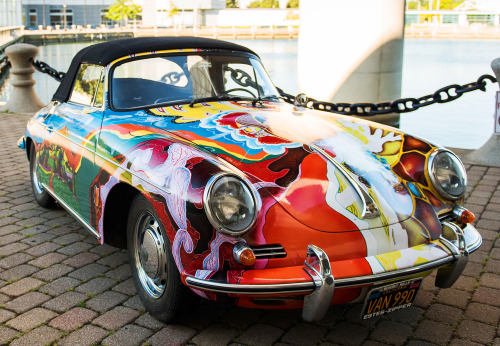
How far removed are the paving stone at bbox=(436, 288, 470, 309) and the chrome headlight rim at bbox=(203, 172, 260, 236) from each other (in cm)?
143

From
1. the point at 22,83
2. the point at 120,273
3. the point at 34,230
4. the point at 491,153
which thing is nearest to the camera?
the point at 120,273

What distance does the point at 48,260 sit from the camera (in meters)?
3.91

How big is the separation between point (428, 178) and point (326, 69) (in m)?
4.52

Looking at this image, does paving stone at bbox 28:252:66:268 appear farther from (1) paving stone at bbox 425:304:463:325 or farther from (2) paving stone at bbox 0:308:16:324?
(1) paving stone at bbox 425:304:463:325

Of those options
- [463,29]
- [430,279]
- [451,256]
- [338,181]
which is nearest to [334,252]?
[338,181]

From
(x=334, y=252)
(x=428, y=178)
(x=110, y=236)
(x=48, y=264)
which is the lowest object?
(x=48, y=264)

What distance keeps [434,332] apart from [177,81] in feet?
7.48

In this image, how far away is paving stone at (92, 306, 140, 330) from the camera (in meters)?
3.01

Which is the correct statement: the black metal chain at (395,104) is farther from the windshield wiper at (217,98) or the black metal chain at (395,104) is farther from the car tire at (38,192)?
the car tire at (38,192)

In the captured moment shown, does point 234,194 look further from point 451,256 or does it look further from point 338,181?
point 451,256

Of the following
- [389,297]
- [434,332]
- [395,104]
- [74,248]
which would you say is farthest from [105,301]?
[395,104]

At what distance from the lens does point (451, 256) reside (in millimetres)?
2758

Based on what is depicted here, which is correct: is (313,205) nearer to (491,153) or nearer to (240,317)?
(240,317)

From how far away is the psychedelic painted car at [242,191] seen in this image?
254 centimetres
